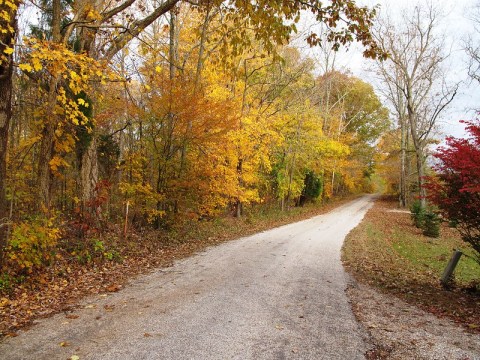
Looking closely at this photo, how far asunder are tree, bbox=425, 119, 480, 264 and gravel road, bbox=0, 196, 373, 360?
2.52m

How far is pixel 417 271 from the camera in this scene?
360 inches

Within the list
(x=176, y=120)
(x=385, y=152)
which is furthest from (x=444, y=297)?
(x=385, y=152)

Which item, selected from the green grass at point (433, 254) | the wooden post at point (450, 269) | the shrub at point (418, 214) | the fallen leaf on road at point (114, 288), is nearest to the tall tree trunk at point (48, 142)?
the fallen leaf on road at point (114, 288)

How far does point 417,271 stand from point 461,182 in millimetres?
3793

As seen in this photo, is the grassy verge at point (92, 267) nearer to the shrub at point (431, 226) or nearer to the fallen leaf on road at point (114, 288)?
the fallen leaf on road at point (114, 288)

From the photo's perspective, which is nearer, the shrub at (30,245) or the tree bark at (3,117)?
the tree bark at (3,117)

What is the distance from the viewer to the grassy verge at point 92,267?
5203 millimetres

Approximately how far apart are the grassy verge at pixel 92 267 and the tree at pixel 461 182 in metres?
6.17

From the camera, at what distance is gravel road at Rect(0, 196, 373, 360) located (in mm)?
3820

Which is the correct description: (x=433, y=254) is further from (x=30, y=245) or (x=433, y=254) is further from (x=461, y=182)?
A: (x=30, y=245)

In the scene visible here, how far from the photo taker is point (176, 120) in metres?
10.8

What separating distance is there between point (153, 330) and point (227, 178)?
1003cm

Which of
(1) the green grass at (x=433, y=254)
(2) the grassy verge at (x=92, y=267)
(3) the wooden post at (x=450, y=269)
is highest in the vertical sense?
(3) the wooden post at (x=450, y=269)

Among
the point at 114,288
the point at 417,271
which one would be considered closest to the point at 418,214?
the point at 417,271
